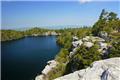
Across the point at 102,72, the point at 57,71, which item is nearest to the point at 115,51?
the point at 57,71

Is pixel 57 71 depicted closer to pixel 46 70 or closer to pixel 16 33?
pixel 46 70

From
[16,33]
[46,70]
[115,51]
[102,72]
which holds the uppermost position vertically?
[102,72]

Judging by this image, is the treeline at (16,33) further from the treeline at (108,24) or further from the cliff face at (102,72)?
Result: the cliff face at (102,72)

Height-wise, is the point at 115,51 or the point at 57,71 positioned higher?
the point at 115,51

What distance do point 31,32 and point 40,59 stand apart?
75592 mm

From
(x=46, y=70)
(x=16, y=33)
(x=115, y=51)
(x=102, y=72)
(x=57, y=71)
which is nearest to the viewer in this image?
(x=102, y=72)

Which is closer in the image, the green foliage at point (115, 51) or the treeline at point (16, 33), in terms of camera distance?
the green foliage at point (115, 51)

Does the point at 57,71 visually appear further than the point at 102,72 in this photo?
Yes

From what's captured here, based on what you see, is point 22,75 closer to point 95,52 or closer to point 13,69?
point 13,69

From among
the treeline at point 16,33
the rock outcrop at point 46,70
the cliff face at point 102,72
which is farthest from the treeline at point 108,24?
the treeline at point 16,33

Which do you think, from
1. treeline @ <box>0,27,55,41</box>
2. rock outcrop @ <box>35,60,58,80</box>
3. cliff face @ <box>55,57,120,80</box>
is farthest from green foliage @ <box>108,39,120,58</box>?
treeline @ <box>0,27,55,41</box>

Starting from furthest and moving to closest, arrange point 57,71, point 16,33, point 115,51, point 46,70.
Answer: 1. point 16,33
2. point 46,70
3. point 57,71
4. point 115,51

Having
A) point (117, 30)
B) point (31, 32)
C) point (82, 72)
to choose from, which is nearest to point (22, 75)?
point (117, 30)

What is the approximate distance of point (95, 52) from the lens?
907 inches
